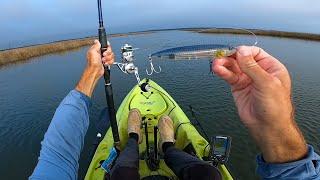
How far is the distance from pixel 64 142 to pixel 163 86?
17.1 metres

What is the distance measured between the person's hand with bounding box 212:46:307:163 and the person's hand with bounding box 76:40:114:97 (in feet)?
6.75

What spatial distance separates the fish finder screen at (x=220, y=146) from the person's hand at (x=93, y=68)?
10.2ft

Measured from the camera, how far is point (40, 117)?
52.0 ft

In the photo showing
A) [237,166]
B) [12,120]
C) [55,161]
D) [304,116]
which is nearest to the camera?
[55,161]

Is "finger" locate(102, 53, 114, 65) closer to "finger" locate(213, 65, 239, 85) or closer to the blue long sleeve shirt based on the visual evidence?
the blue long sleeve shirt

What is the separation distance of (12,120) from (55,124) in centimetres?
1394

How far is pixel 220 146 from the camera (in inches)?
259

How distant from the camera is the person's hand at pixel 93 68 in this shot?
3787 millimetres

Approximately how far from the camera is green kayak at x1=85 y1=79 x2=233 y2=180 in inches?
280

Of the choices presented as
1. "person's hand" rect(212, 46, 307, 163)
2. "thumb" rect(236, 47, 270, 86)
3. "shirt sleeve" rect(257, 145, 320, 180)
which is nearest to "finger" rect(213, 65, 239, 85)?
"person's hand" rect(212, 46, 307, 163)

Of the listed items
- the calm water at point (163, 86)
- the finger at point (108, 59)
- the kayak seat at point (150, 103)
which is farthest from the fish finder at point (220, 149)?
the kayak seat at point (150, 103)

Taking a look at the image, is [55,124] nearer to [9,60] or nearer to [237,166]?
[237,166]

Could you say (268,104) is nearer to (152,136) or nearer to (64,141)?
(64,141)

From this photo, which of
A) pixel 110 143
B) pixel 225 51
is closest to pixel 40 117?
pixel 110 143
